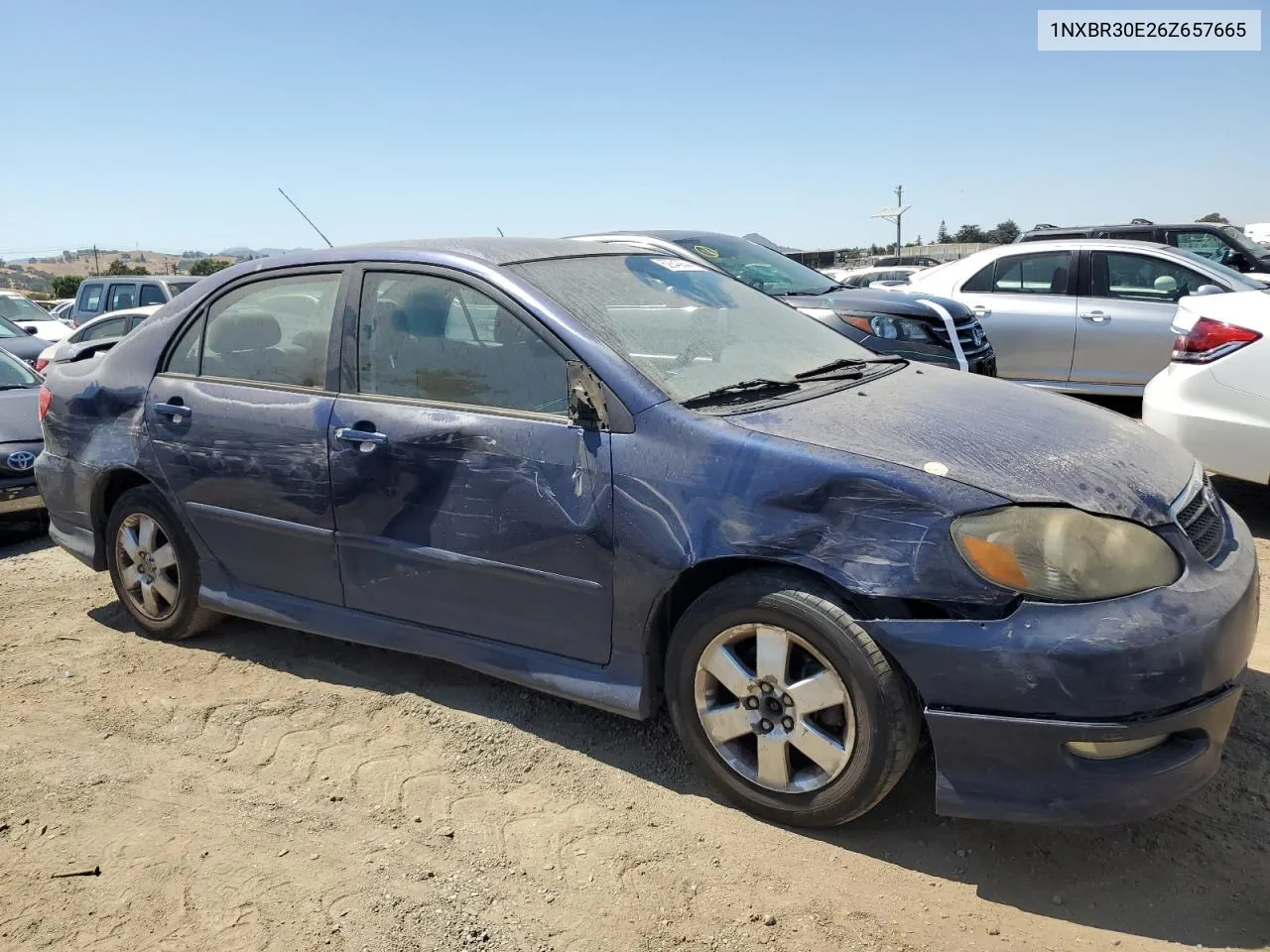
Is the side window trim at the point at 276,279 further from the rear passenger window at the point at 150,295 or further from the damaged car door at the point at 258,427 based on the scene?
the rear passenger window at the point at 150,295

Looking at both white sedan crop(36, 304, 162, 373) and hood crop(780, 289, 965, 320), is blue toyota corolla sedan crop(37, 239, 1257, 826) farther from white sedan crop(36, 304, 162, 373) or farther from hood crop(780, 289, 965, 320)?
white sedan crop(36, 304, 162, 373)

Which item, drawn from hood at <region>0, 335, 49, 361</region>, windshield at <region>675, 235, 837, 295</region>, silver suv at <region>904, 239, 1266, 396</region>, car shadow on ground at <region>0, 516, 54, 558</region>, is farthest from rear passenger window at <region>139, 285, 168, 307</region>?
silver suv at <region>904, 239, 1266, 396</region>

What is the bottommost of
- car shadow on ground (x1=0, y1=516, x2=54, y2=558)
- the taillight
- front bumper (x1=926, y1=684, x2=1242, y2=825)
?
car shadow on ground (x1=0, y1=516, x2=54, y2=558)

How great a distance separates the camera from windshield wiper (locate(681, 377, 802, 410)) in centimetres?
311

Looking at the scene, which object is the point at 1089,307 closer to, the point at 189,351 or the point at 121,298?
the point at 189,351

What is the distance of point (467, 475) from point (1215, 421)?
414 cm

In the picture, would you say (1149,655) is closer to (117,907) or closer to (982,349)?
(117,907)

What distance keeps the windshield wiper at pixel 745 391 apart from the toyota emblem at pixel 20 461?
202 inches

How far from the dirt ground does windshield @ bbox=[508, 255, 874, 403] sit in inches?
49.7

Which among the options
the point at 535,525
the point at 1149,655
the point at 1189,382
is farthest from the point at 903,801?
the point at 1189,382

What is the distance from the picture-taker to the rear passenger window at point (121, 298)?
15469 millimetres

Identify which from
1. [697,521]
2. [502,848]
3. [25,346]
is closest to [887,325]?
[697,521]

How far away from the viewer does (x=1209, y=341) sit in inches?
215

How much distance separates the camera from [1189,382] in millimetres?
5508
